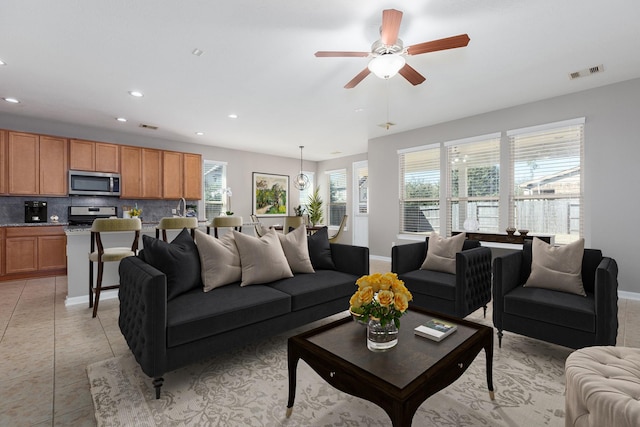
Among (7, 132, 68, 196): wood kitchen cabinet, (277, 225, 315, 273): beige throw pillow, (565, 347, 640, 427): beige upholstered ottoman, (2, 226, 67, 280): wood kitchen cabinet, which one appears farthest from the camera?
(7, 132, 68, 196): wood kitchen cabinet

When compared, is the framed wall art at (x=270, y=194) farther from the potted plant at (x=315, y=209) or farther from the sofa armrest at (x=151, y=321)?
the sofa armrest at (x=151, y=321)

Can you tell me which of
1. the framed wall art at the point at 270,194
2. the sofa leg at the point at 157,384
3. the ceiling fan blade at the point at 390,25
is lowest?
the sofa leg at the point at 157,384

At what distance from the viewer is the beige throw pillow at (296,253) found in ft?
9.94

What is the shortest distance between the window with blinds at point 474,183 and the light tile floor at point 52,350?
6.56ft

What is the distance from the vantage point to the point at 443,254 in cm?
332

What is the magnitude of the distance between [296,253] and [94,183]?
15.8 ft

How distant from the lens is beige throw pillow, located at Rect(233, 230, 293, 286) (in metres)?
2.61

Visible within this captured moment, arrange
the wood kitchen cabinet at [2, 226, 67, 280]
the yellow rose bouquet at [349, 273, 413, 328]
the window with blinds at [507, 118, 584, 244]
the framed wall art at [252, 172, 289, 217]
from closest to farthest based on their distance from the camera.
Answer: the yellow rose bouquet at [349, 273, 413, 328] < the window with blinds at [507, 118, 584, 244] < the wood kitchen cabinet at [2, 226, 67, 280] < the framed wall art at [252, 172, 289, 217]

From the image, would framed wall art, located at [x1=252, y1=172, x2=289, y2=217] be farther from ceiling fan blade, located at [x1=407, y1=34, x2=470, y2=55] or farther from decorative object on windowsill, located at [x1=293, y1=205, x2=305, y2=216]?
ceiling fan blade, located at [x1=407, y1=34, x2=470, y2=55]

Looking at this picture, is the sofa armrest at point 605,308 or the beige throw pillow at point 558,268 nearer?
the sofa armrest at point 605,308

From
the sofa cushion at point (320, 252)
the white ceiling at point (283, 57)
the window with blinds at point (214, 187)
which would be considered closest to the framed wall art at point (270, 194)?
the window with blinds at point (214, 187)

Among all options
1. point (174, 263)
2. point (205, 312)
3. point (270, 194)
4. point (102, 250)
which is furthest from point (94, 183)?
point (205, 312)

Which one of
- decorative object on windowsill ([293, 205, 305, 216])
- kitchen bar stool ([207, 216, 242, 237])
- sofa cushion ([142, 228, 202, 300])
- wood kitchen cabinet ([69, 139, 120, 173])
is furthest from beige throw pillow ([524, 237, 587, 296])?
wood kitchen cabinet ([69, 139, 120, 173])

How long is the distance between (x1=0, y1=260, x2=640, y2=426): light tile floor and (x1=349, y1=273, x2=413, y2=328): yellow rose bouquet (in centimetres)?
161
